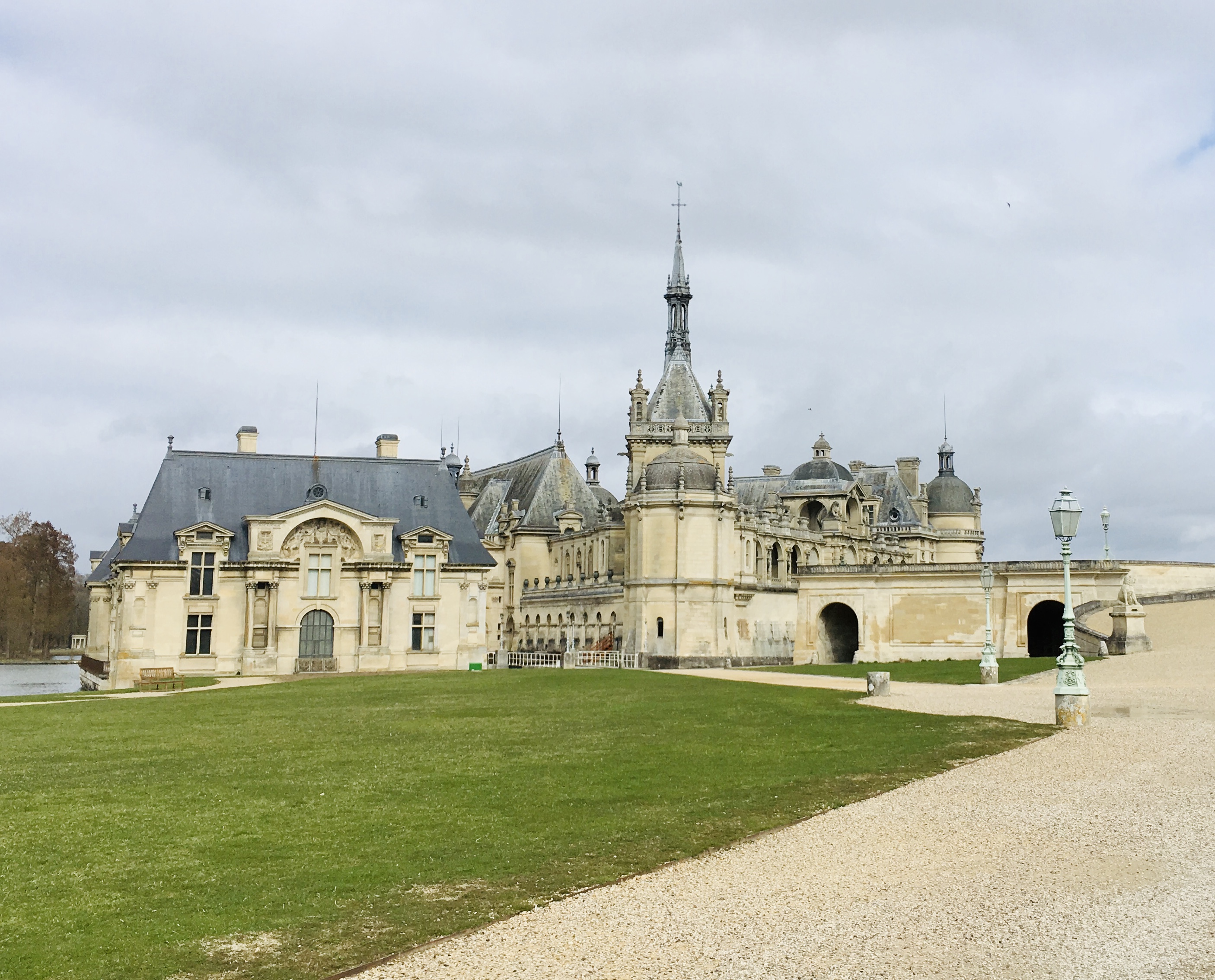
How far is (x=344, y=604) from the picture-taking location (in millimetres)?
51000

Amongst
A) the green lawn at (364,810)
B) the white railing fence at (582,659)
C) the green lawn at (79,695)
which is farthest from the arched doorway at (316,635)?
the green lawn at (364,810)

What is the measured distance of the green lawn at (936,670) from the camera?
3447cm

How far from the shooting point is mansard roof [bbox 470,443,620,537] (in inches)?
3017

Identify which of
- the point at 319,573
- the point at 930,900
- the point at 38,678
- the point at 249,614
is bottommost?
the point at 38,678

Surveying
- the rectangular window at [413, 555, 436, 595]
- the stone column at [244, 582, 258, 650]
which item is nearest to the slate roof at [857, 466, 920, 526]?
the rectangular window at [413, 555, 436, 595]

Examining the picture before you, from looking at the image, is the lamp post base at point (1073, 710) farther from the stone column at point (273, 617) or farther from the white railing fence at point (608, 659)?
the stone column at point (273, 617)

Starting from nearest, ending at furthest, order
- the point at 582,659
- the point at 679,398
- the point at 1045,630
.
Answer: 1. the point at 582,659
2. the point at 1045,630
3. the point at 679,398

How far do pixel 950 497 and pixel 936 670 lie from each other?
5977cm

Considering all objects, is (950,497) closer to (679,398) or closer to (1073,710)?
(679,398)

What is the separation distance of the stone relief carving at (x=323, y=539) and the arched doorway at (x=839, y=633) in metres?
23.1

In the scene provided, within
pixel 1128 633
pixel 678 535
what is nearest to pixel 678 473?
pixel 678 535

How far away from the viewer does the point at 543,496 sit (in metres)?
77.2

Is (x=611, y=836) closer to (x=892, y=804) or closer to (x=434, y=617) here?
(x=892, y=804)

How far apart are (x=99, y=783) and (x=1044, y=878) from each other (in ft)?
39.2
